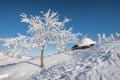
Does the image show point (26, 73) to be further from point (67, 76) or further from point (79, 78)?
point (79, 78)

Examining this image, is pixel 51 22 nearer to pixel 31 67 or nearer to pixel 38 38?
pixel 38 38

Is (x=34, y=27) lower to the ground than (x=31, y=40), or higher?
higher

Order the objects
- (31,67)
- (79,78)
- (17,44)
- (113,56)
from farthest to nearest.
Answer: (17,44), (31,67), (113,56), (79,78)

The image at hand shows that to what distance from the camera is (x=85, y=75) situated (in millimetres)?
16922

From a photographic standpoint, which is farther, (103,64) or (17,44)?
(17,44)

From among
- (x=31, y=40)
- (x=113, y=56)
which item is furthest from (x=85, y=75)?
(x=31, y=40)

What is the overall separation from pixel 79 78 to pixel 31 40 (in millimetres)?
13568

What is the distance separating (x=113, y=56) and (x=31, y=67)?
11278mm

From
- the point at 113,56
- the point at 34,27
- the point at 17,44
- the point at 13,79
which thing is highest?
the point at 34,27

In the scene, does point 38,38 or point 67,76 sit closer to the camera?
point 67,76

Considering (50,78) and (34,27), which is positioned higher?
(34,27)

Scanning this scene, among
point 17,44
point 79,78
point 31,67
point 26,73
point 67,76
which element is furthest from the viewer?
Answer: point 17,44

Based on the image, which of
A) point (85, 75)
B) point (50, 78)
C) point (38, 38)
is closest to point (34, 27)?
point (38, 38)

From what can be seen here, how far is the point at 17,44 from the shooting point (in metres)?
28.5
